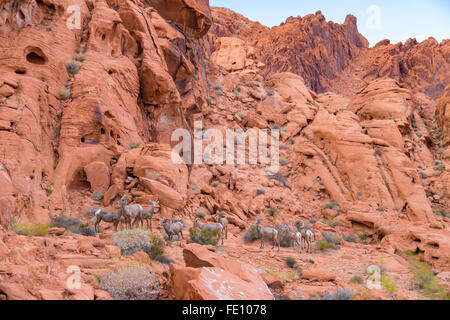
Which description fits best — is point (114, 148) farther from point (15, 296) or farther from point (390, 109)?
point (390, 109)

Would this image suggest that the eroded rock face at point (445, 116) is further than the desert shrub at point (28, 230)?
Yes

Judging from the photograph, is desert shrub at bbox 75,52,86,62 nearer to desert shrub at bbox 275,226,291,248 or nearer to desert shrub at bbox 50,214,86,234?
desert shrub at bbox 50,214,86,234

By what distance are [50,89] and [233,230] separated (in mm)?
9653

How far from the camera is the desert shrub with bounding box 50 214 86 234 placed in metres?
9.24

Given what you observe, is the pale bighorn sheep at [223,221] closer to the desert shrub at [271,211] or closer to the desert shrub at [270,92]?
the desert shrub at [271,211]

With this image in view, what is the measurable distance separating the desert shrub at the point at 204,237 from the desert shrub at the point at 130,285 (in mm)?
4368

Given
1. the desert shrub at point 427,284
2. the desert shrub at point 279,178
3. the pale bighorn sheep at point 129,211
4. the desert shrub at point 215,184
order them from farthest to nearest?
the desert shrub at point 279,178 < the desert shrub at point 215,184 < the pale bighorn sheep at point 129,211 < the desert shrub at point 427,284

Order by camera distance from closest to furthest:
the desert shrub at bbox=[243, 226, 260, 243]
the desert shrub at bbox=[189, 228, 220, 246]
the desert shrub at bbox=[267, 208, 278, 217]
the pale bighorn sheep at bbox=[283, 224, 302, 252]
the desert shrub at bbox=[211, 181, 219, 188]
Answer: the desert shrub at bbox=[189, 228, 220, 246]
the pale bighorn sheep at bbox=[283, 224, 302, 252]
the desert shrub at bbox=[243, 226, 260, 243]
the desert shrub at bbox=[267, 208, 278, 217]
the desert shrub at bbox=[211, 181, 219, 188]

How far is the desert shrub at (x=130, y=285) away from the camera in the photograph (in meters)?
5.34

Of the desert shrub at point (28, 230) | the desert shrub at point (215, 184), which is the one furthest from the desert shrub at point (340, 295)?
the desert shrub at point (215, 184)

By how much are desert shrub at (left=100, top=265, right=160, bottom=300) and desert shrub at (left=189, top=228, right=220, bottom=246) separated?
14.3 ft

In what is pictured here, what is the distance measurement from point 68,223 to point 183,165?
5.78 meters

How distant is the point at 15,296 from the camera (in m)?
4.17

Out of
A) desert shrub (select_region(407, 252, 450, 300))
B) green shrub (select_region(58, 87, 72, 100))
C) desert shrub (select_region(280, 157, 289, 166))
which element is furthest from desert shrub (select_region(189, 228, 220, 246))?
desert shrub (select_region(280, 157, 289, 166))
